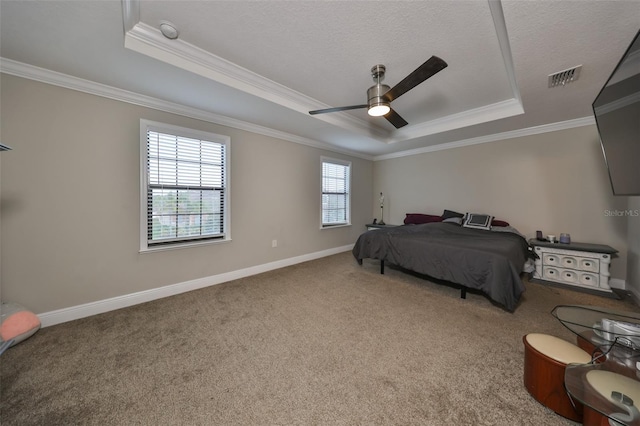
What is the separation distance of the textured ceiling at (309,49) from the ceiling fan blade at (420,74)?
14.3 inches

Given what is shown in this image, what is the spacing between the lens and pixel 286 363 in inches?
64.2

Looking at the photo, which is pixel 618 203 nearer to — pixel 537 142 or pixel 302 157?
pixel 537 142

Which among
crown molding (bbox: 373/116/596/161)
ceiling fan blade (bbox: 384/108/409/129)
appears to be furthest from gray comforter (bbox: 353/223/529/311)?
crown molding (bbox: 373/116/596/161)

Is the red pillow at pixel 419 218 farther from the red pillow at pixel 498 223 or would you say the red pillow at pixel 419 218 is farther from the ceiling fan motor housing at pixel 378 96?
the ceiling fan motor housing at pixel 378 96

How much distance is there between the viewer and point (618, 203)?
3055 millimetres

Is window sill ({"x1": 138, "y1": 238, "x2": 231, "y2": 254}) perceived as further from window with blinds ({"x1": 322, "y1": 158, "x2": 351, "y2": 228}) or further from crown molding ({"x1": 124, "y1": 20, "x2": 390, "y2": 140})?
window with blinds ({"x1": 322, "y1": 158, "x2": 351, "y2": 228})

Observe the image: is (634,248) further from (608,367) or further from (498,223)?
(608,367)

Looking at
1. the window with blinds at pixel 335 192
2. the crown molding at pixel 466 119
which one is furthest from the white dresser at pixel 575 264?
the window with blinds at pixel 335 192

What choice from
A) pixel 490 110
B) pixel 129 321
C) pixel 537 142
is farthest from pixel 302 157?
pixel 537 142

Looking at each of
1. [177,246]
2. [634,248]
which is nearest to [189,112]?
[177,246]

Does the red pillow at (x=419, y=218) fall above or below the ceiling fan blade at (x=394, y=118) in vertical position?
below

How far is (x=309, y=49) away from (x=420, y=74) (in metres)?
1.02

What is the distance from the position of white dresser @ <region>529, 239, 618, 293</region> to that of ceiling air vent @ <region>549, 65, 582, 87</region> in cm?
215

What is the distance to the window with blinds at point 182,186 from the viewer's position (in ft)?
8.85
